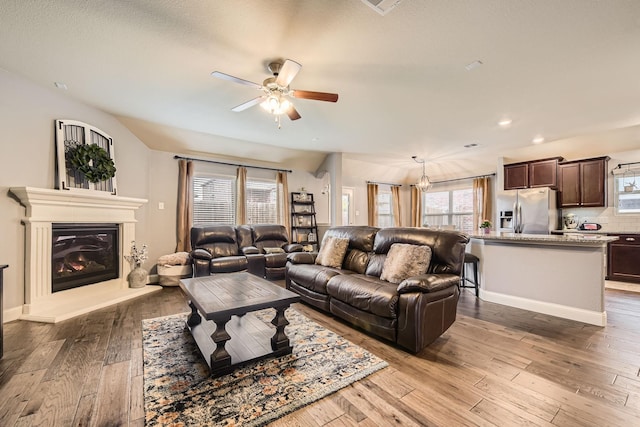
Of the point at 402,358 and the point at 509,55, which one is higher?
the point at 509,55

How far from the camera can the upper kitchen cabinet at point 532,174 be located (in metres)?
5.64

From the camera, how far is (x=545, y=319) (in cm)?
306

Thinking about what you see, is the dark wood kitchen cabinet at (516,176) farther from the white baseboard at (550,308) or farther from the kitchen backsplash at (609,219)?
the white baseboard at (550,308)

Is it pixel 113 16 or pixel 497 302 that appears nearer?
pixel 113 16

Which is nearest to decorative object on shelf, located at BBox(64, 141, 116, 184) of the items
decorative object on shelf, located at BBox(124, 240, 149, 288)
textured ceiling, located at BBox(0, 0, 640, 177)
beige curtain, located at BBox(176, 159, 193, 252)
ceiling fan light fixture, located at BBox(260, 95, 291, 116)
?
textured ceiling, located at BBox(0, 0, 640, 177)

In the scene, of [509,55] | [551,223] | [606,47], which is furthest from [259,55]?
[551,223]

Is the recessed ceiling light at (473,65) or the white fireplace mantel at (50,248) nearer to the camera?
the recessed ceiling light at (473,65)

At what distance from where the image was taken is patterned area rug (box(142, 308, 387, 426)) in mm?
1563

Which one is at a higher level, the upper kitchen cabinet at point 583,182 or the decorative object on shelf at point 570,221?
the upper kitchen cabinet at point 583,182

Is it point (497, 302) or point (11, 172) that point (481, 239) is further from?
point (11, 172)

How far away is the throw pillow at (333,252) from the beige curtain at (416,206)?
5364mm

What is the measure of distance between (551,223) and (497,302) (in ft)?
10.3

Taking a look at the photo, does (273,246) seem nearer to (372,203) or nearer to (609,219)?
(372,203)

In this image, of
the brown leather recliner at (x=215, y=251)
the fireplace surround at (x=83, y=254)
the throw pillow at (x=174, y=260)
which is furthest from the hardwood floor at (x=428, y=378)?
the throw pillow at (x=174, y=260)
